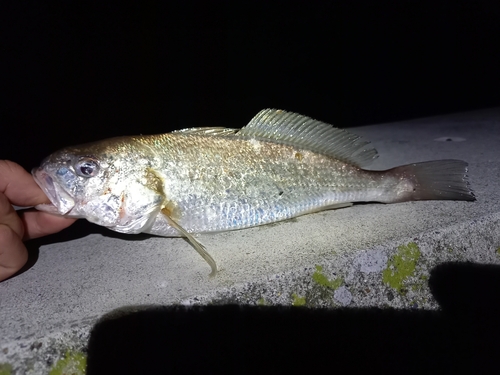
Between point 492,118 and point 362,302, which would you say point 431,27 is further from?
point 362,302

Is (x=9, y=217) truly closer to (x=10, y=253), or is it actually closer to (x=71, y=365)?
(x=10, y=253)

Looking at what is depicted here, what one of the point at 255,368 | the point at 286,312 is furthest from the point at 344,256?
the point at 255,368

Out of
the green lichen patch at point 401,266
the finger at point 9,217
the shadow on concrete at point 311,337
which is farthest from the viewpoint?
the green lichen patch at point 401,266

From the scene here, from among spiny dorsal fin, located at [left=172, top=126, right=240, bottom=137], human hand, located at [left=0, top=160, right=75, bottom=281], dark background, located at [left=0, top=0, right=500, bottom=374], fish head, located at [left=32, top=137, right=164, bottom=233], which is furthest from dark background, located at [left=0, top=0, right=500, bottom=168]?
spiny dorsal fin, located at [left=172, top=126, right=240, bottom=137]

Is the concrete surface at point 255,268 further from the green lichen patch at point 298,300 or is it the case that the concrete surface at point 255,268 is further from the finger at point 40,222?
the finger at point 40,222

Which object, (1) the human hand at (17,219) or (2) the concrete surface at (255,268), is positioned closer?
(2) the concrete surface at (255,268)

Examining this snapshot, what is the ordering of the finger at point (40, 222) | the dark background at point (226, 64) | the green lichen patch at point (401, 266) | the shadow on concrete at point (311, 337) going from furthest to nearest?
the dark background at point (226, 64), the finger at point (40, 222), the green lichen patch at point (401, 266), the shadow on concrete at point (311, 337)

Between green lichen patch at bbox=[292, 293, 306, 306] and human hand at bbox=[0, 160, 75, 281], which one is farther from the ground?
human hand at bbox=[0, 160, 75, 281]

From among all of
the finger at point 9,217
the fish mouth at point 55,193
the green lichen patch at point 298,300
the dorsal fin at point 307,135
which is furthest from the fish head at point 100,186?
the green lichen patch at point 298,300

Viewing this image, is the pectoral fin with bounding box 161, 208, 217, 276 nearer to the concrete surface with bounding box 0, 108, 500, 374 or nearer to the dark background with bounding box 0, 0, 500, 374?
the concrete surface with bounding box 0, 108, 500, 374
